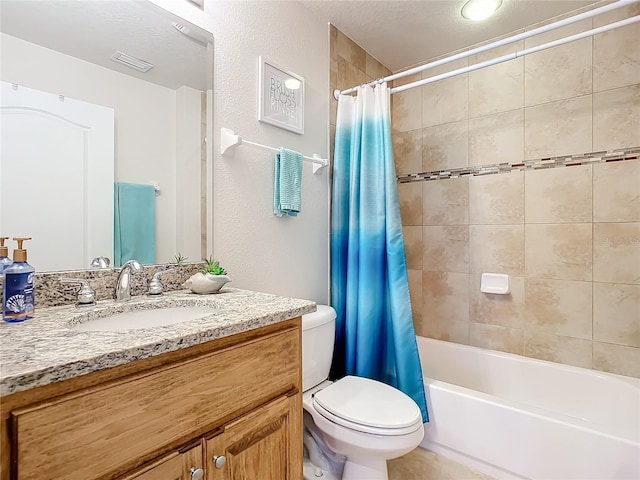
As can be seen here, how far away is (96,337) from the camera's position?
70 cm

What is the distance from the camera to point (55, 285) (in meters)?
0.98

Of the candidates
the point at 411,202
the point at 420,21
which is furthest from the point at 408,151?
the point at 420,21

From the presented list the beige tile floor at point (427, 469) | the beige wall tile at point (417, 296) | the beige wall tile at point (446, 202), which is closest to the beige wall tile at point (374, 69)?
the beige wall tile at point (446, 202)

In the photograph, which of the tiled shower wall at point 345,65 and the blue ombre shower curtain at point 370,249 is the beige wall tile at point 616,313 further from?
the tiled shower wall at point 345,65

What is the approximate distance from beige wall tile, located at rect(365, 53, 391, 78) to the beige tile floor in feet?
7.60

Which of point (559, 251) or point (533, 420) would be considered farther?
point (559, 251)

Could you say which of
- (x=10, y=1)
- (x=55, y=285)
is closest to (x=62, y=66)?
(x=10, y=1)

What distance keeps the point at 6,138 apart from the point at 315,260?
1378mm

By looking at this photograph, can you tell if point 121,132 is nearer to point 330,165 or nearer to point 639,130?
point 330,165

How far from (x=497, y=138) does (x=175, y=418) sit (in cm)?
223

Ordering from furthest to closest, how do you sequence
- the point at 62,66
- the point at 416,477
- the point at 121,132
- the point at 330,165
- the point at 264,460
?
the point at 330,165
the point at 416,477
the point at 121,132
the point at 62,66
the point at 264,460

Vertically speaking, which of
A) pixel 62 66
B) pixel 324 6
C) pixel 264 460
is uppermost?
pixel 324 6

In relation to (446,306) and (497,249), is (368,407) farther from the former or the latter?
(497,249)

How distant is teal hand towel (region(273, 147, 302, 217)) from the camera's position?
5.27 feet
